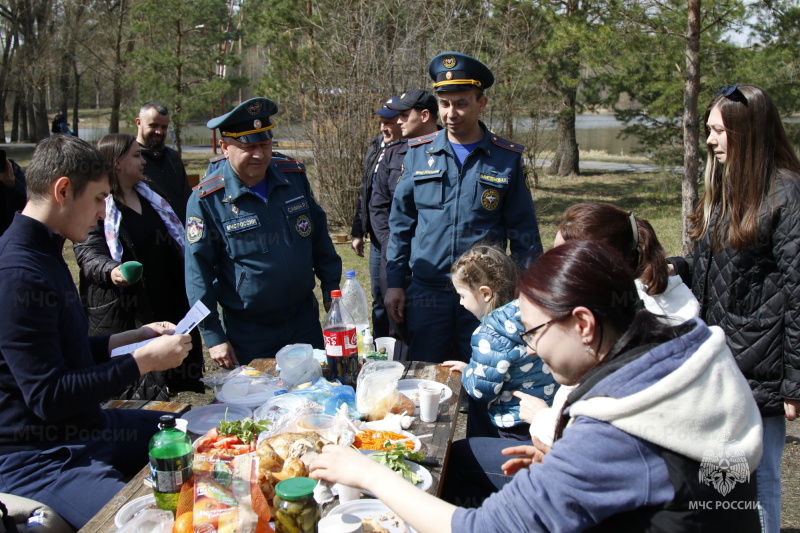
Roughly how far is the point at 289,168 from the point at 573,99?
1219 cm

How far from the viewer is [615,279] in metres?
1.62

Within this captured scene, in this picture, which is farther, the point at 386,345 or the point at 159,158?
the point at 159,158

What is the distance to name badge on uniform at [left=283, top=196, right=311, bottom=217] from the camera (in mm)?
3574

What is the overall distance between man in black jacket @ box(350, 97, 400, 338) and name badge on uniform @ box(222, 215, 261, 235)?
6.76ft

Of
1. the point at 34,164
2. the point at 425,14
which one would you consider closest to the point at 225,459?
the point at 34,164

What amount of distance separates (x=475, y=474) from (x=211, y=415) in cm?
109

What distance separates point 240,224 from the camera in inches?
134

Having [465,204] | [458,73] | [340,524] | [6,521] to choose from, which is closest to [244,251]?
[465,204]

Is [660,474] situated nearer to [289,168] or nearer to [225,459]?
[225,459]

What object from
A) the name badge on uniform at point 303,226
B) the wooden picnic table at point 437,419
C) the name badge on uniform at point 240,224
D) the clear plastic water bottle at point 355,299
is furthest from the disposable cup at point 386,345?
the name badge on uniform at point 240,224

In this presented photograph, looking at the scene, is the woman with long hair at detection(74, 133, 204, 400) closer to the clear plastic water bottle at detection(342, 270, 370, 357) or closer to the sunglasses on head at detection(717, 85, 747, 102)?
the clear plastic water bottle at detection(342, 270, 370, 357)

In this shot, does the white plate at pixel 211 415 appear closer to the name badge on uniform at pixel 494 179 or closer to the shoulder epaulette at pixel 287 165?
the shoulder epaulette at pixel 287 165

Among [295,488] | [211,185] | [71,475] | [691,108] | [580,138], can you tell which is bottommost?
[71,475]

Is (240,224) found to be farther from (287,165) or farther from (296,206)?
A: (287,165)
